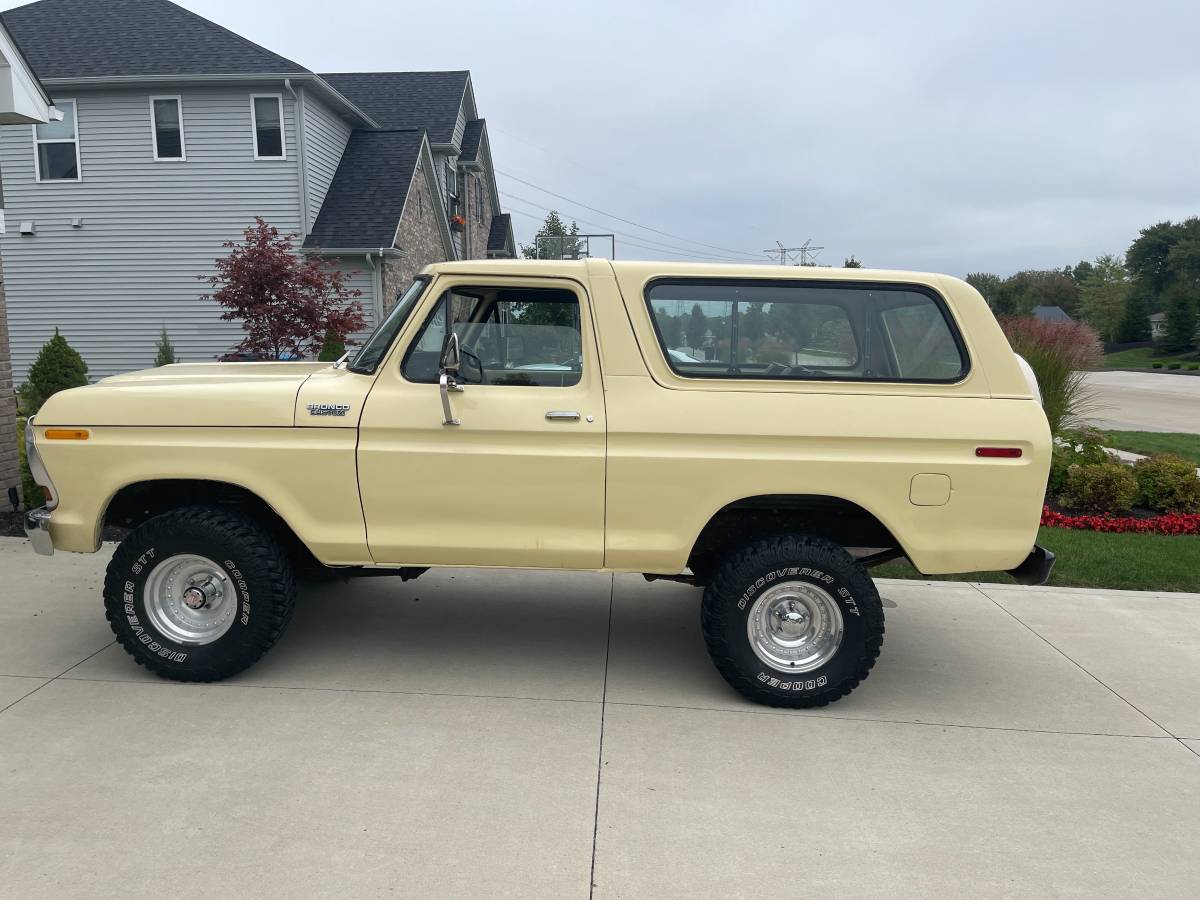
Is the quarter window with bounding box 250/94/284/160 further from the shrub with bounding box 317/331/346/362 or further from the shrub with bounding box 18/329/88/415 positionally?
the shrub with bounding box 18/329/88/415

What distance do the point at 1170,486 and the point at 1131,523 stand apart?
2.50ft

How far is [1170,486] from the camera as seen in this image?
330 inches

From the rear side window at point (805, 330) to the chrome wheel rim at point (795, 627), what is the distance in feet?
3.43

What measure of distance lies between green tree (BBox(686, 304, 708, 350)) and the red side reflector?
1351mm

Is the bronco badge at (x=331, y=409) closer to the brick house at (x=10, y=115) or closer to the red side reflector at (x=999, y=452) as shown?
the red side reflector at (x=999, y=452)

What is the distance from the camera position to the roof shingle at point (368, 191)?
17016mm

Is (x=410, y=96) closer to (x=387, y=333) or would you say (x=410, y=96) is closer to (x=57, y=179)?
(x=57, y=179)

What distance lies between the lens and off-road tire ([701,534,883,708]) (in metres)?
4.09

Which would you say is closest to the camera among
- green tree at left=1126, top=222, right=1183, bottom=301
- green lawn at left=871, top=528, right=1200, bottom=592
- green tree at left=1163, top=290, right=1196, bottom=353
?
green lawn at left=871, top=528, right=1200, bottom=592

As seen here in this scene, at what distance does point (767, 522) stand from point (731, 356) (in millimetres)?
884

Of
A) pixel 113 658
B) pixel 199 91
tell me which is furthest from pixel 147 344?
pixel 113 658

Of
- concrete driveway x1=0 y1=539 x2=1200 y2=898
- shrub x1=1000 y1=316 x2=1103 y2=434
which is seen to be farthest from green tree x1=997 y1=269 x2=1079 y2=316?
concrete driveway x1=0 y1=539 x2=1200 y2=898

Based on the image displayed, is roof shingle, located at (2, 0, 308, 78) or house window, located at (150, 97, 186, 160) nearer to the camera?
roof shingle, located at (2, 0, 308, 78)

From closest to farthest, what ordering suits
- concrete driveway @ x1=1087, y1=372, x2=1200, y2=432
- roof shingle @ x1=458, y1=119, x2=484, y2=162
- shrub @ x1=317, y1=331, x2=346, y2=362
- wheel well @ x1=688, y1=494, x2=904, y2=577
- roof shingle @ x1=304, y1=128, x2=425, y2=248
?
wheel well @ x1=688, y1=494, x2=904, y2=577 < shrub @ x1=317, y1=331, x2=346, y2=362 < roof shingle @ x1=304, y1=128, x2=425, y2=248 < concrete driveway @ x1=1087, y1=372, x2=1200, y2=432 < roof shingle @ x1=458, y1=119, x2=484, y2=162
